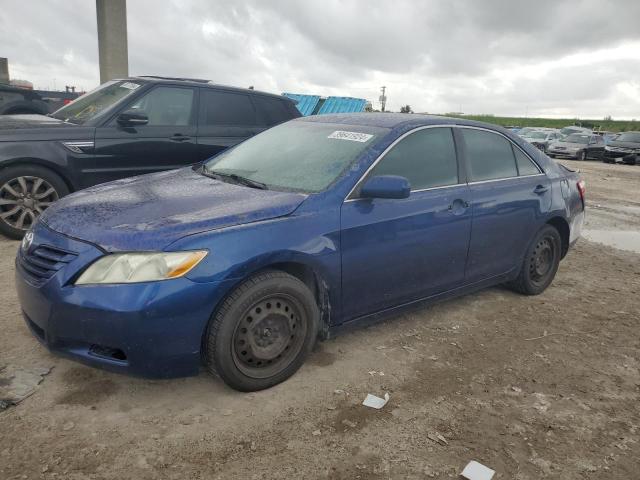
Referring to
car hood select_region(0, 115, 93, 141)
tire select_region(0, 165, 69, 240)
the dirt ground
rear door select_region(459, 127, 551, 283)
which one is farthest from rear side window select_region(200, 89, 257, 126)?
rear door select_region(459, 127, 551, 283)

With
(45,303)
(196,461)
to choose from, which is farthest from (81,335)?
(196,461)

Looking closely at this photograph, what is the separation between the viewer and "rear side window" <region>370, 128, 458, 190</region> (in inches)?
137

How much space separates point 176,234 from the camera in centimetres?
259

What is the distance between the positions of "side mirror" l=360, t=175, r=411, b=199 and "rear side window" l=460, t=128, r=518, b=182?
1.04 metres

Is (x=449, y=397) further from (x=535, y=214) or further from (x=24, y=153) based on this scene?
(x=24, y=153)

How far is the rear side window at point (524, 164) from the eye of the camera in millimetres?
4477

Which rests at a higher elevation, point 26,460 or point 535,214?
point 535,214

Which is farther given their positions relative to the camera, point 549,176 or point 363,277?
point 549,176

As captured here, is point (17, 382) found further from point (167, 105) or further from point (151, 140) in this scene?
point (167, 105)

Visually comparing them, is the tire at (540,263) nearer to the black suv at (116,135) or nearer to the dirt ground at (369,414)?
the dirt ground at (369,414)

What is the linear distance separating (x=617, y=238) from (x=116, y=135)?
6660 mm

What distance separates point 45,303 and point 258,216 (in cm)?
114

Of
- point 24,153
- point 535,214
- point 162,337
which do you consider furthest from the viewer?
point 24,153

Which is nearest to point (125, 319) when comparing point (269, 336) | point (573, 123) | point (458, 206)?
point (269, 336)
